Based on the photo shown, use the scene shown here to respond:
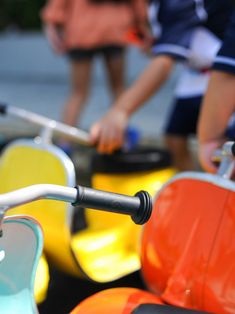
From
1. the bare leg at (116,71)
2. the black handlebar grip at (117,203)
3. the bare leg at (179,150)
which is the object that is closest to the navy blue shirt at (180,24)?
the bare leg at (179,150)

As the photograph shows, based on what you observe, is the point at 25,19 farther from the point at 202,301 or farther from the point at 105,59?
the point at 202,301

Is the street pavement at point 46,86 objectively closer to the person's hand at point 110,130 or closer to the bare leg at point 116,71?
the bare leg at point 116,71

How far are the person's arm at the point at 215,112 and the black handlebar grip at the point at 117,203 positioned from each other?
0.48 m

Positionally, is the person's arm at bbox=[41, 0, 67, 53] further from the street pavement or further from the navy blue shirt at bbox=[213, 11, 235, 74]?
the navy blue shirt at bbox=[213, 11, 235, 74]

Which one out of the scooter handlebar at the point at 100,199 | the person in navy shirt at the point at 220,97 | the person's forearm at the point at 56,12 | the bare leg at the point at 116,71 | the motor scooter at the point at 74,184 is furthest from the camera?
the bare leg at the point at 116,71

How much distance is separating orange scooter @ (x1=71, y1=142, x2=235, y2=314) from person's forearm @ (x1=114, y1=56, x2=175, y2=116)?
0.42 metres

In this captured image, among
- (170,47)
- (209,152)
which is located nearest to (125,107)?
(170,47)

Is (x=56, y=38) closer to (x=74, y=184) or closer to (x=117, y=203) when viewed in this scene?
(x=74, y=184)

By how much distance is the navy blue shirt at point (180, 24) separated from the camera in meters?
1.78

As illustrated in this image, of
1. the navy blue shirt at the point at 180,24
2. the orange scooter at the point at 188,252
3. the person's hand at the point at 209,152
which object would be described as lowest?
the orange scooter at the point at 188,252

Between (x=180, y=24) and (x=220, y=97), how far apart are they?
59cm

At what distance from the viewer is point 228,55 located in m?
1.34

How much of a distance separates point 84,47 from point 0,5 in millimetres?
5411

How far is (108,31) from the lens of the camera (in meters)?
3.44
